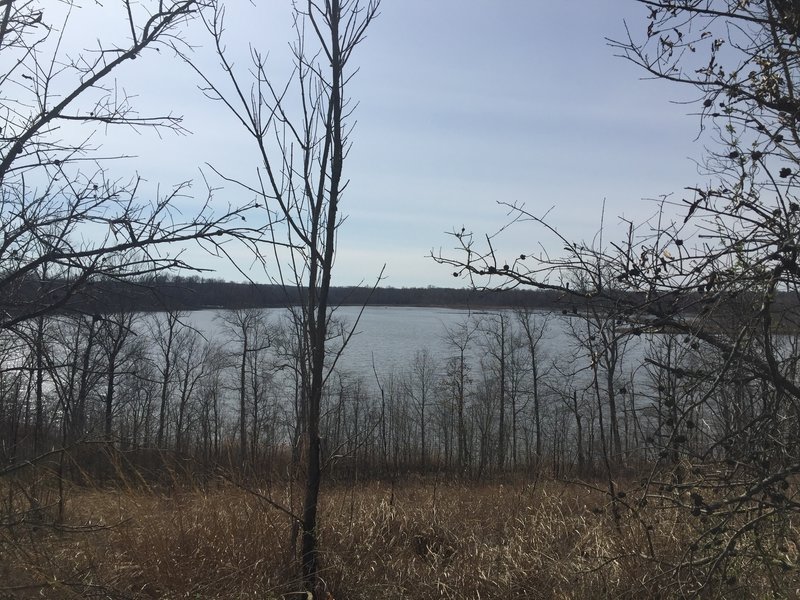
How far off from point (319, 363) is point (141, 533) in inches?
86.2

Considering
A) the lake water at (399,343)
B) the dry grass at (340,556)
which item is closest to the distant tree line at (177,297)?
the dry grass at (340,556)

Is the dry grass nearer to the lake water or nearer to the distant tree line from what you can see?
the distant tree line

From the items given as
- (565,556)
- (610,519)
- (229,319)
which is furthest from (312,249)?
(229,319)

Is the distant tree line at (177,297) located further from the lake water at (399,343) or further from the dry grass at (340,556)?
the lake water at (399,343)

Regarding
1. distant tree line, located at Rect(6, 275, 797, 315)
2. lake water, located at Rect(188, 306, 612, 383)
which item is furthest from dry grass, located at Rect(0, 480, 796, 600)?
lake water, located at Rect(188, 306, 612, 383)

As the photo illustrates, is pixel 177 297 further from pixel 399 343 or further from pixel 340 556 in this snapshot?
pixel 399 343

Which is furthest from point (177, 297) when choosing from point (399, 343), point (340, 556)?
point (399, 343)

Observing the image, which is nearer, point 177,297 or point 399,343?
point 177,297

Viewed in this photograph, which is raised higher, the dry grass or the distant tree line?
the distant tree line

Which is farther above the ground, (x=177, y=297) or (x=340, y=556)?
(x=177, y=297)

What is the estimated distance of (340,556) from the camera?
14.4 feet

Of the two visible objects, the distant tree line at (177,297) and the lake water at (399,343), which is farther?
the lake water at (399,343)

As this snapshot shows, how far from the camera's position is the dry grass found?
3.82 metres

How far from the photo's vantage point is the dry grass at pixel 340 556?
3.82 m
